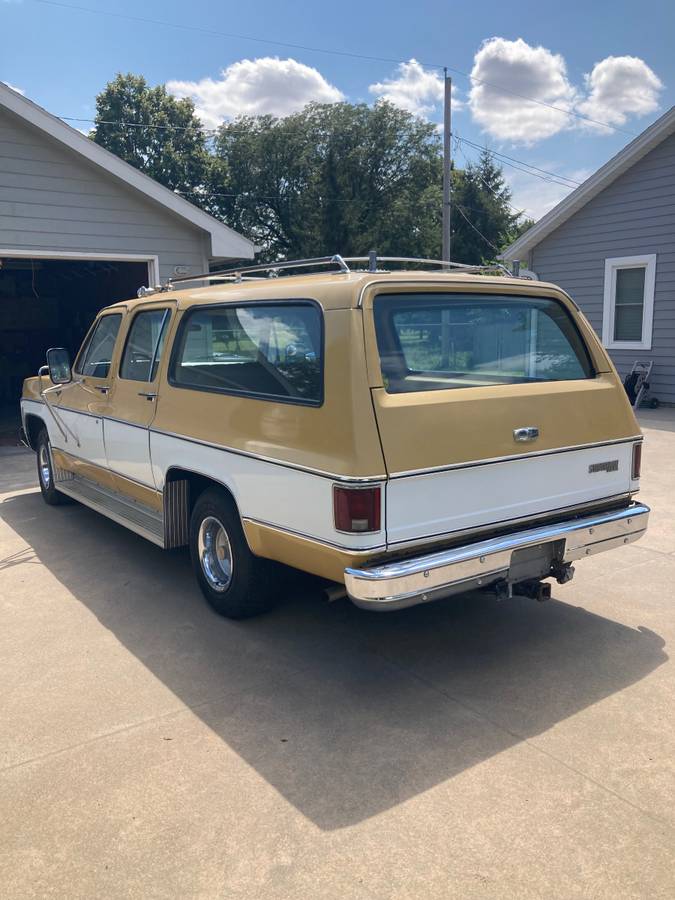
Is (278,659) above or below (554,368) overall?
below

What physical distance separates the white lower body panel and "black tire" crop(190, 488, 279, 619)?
3.83 feet

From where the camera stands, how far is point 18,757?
314 centimetres

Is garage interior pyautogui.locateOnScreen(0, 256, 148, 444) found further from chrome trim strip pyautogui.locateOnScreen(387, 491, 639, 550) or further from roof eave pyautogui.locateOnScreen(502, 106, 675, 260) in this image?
chrome trim strip pyautogui.locateOnScreen(387, 491, 639, 550)

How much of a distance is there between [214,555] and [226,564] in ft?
0.43

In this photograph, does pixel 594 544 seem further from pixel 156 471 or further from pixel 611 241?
pixel 611 241

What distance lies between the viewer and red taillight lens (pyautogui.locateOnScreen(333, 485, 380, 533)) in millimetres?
3199

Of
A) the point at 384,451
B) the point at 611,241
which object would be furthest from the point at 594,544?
the point at 611,241

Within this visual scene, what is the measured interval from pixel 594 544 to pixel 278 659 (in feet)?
5.91

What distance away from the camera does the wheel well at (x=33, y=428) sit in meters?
7.43

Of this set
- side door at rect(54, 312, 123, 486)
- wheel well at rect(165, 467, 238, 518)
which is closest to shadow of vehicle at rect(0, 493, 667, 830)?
wheel well at rect(165, 467, 238, 518)

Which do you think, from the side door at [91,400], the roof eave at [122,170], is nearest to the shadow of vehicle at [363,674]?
the side door at [91,400]

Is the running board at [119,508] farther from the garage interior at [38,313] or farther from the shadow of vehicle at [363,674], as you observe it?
the garage interior at [38,313]

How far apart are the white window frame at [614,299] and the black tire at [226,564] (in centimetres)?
1122

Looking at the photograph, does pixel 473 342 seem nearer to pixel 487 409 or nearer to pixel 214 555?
pixel 487 409
